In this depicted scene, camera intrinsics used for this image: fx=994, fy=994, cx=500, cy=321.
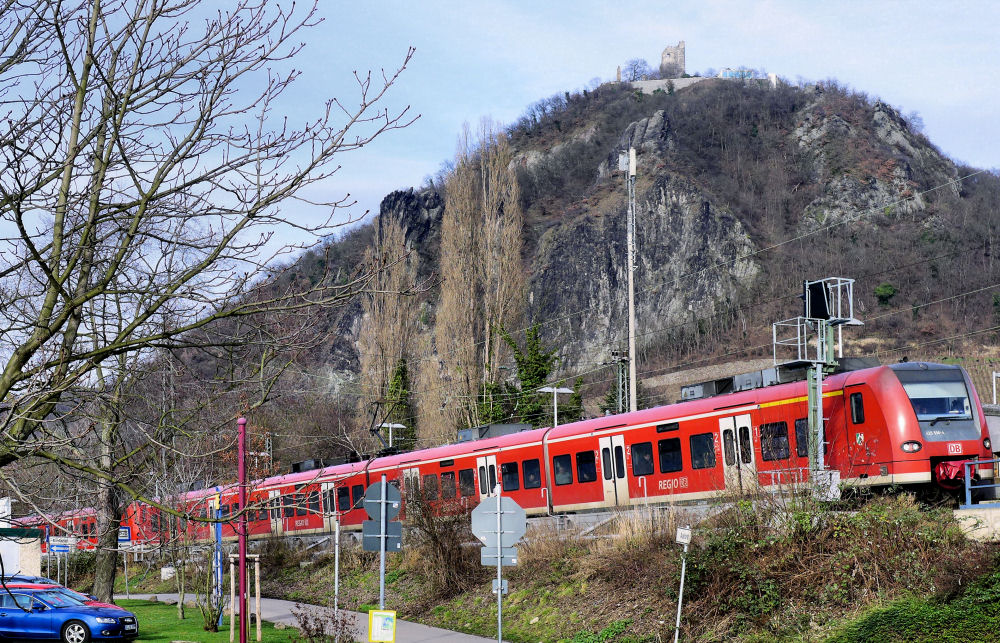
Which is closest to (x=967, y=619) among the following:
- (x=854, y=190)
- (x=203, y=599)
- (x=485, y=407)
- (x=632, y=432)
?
(x=632, y=432)

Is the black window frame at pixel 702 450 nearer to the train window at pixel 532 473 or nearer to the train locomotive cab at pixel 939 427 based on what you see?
the train locomotive cab at pixel 939 427

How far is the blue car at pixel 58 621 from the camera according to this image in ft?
70.8

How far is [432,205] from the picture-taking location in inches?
4956

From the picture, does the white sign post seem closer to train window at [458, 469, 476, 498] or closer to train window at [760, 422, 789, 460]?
train window at [760, 422, 789, 460]

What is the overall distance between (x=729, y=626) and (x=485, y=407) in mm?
36290

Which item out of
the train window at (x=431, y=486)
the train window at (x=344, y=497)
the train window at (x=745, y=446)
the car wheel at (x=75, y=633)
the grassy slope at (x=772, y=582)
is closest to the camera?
the grassy slope at (x=772, y=582)

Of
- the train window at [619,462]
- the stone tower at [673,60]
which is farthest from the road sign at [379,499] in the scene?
the stone tower at [673,60]

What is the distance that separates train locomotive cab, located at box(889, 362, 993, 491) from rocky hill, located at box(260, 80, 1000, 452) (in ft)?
202

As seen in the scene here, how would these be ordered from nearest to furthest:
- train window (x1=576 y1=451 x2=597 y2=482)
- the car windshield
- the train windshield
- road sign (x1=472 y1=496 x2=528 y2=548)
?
1. road sign (x1=472 y1=496 x2=528 y2=548)
2. the train windshield
3. the car windshield
4. train window (x1=576 y1=451 x2=597 y2=482)

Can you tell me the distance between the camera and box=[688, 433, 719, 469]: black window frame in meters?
22.9

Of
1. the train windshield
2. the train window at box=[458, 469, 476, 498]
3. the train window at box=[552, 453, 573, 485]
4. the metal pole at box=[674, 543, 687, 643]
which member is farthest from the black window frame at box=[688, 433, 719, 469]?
the train window at box=[458, 469, 476, 498]

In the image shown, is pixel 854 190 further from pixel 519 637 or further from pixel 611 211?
pixel 519 637

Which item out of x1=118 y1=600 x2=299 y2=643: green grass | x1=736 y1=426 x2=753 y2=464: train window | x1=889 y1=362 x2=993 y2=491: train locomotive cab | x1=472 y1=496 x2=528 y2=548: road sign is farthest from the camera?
x1=736 y1=426 x2=753 y2=464: train window

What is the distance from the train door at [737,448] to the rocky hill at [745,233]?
193 ft
